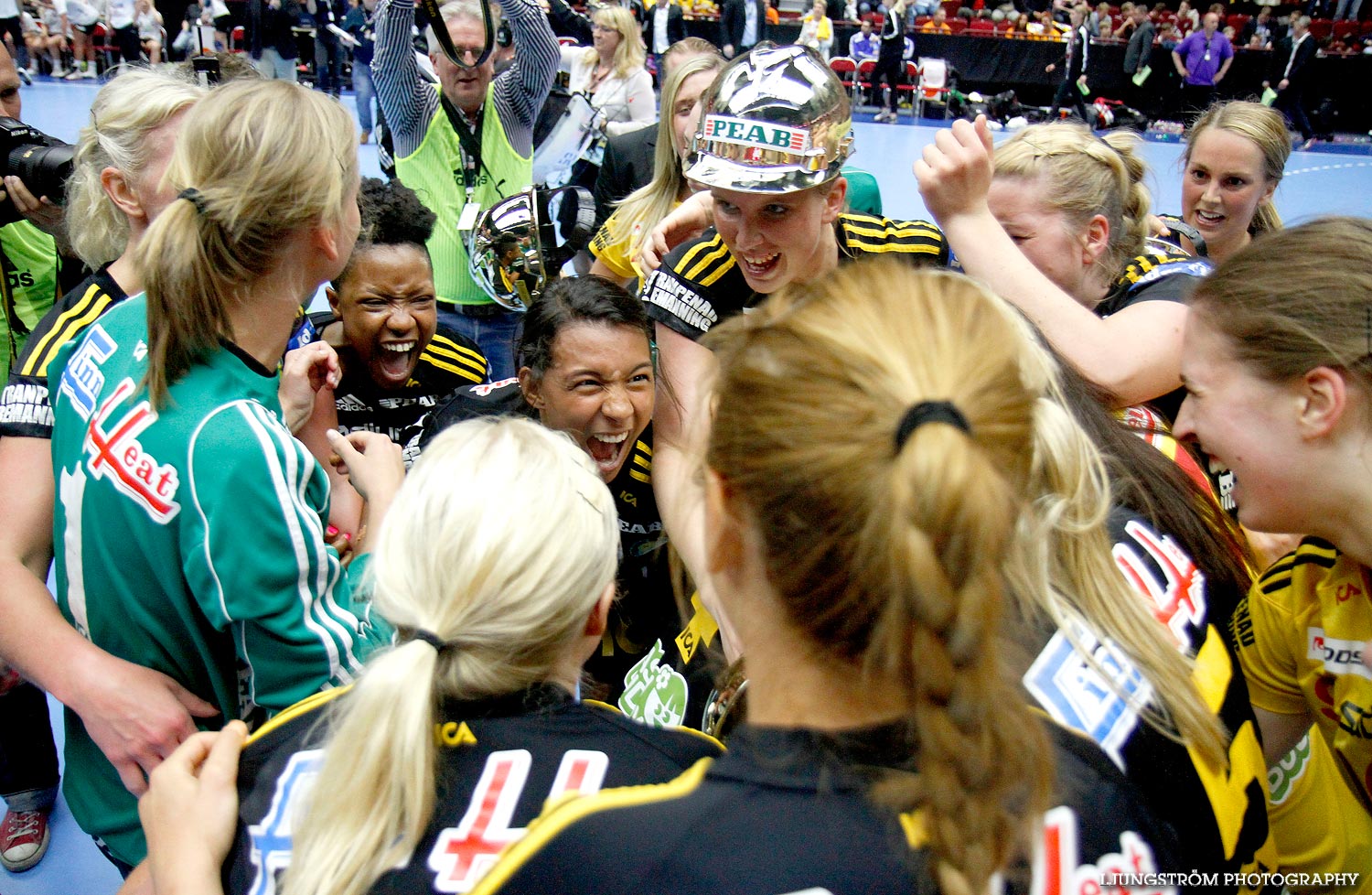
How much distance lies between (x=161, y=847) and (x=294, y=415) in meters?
1.03

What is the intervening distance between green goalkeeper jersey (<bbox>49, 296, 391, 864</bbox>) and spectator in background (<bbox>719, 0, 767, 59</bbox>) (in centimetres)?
1694

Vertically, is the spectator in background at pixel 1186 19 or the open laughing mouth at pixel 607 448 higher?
the open laughing mouth at pixel 607 448

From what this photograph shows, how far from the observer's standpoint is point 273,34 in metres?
14.7

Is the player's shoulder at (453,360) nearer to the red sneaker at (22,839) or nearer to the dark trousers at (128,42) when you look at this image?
the red sneaker at (22,839)

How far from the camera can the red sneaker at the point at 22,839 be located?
8.73 feet

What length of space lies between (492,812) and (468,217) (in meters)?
2.85

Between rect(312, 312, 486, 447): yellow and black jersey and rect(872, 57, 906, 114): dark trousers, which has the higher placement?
rect(312, 312, 486, 447): yellow and black jersey

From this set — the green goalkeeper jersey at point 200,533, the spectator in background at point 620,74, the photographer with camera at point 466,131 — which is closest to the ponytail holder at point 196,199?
the green goalkeeper jersey at point 200,533

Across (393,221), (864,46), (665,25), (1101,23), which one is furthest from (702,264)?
(1101,23)

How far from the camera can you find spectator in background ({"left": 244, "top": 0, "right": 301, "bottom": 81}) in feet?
47.7

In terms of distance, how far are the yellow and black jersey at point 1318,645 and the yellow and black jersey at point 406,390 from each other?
6.40 ft

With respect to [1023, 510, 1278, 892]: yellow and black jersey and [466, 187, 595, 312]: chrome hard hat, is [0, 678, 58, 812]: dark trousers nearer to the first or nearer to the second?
[466, 187, 595, 312]: chrome hard hat

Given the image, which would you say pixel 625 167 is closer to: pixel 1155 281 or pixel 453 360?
pixel 453 360

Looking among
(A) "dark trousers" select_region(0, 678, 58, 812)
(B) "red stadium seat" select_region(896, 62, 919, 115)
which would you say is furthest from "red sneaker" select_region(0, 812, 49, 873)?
(B) "red stadium seat" select_region(896, 62, 919, 115)
